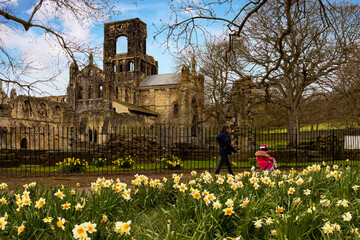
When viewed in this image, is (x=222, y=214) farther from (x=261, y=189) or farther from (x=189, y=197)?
(x=261, y=189)

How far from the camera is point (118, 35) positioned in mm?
61375

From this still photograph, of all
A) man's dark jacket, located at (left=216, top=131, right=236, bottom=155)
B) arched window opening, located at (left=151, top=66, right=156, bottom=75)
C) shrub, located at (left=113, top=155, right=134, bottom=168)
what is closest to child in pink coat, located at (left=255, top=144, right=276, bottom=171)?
man's dark jacket, located at (left=216, top=131, right=236, bottom=155)

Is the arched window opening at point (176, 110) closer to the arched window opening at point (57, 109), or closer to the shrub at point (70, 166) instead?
the arched window opening at point (57, 109)

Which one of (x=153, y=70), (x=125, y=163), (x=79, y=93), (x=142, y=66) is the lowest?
(x=125, y=163)

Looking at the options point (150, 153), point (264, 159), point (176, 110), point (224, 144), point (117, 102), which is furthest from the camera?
point (176, 110)

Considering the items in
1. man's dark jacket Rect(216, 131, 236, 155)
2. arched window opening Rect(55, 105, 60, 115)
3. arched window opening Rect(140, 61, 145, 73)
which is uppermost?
arched window opening Rect(140, 61, 145, 73)

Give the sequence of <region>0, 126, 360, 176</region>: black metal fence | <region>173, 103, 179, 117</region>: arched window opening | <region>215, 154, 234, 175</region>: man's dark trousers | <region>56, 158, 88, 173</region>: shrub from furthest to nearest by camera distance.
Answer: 1. <region>173, 103, 179, 117</region>: arched window opening
2. <region>0, 126, 360, 176</region>: black metal fence
3. <region>56, 158, 88, 173</region>: shrub
4. <region>215, 154, 234, 175</region>: man's dark trousers

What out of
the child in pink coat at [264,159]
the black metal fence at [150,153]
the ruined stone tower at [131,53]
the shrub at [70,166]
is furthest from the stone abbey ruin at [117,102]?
the child in pink coat at [264,159]

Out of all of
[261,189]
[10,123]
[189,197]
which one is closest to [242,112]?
[261,189]

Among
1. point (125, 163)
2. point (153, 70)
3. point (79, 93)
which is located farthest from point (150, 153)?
point (153, 70)

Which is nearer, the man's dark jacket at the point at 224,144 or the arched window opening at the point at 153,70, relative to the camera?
the man's dark jacket at the point at 224,144

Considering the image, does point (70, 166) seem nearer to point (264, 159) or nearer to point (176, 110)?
point (264, 159)

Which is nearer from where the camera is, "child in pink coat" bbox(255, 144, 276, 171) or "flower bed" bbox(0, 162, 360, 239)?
"flower bed" bbox(0, 162, 360, 239)

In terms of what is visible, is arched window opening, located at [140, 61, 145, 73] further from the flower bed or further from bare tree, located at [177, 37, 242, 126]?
the flower bed
